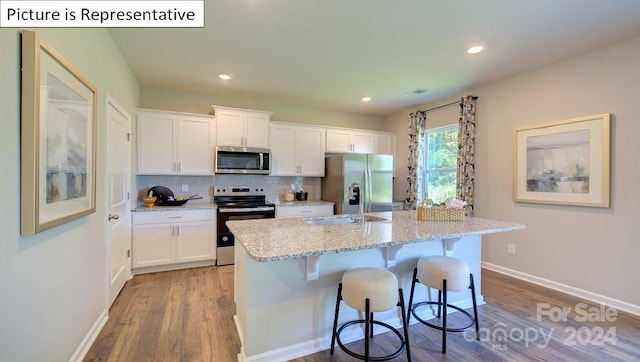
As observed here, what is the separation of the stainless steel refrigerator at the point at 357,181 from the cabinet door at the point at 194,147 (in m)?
1.92

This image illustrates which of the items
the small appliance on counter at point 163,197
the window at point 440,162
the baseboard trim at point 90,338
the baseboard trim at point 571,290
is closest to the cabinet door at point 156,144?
the small appliance on counter at point 163,197

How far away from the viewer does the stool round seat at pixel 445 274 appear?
2051 millimetres

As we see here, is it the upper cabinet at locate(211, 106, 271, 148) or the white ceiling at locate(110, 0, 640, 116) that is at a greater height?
the white ceiling at locate(110, 0, 640, 116)

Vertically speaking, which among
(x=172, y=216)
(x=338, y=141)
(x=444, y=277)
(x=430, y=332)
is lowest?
(x=430, y=332)

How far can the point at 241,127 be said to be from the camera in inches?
165

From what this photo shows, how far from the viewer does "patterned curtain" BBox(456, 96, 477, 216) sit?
12.8ft

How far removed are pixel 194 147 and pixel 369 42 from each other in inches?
108

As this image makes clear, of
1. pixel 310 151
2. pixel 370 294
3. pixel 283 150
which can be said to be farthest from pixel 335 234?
pixel 310 151

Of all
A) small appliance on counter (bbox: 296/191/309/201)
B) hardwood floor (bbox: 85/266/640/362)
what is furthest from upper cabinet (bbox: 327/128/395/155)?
hardwood floor (bbox: 85/266/640/362)

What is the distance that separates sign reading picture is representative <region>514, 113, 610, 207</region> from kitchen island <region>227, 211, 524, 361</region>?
1.29 meters

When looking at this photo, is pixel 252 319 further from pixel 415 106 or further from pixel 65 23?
pixel 415 106

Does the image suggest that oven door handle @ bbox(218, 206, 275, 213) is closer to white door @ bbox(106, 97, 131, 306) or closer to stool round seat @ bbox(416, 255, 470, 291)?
white door @ bbox(106, 97, 131, 306)

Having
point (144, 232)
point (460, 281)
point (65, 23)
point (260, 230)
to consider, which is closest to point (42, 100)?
point (65, 23)

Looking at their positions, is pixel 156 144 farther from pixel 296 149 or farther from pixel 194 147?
pixel 296 149
